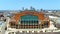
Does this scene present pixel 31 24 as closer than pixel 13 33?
No

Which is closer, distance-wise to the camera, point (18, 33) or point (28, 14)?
point (18, 33)

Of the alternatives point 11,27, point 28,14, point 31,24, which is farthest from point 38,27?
point 11,27

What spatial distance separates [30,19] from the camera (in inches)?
2173

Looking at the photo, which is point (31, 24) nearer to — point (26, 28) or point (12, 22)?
point (26, 28)

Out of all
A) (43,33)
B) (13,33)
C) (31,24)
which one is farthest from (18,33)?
(31,24)

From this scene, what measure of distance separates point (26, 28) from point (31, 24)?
8.19 feet

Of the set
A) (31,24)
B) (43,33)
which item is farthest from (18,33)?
(31,24)

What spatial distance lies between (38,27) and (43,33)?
971 centimetres

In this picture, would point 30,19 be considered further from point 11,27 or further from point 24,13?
point 11,27

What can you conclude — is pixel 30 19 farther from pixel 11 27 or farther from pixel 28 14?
pixel 11 27

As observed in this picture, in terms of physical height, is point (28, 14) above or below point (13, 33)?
above

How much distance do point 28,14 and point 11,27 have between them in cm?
841

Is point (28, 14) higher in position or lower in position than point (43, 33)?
higher

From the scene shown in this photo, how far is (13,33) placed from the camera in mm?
43812
